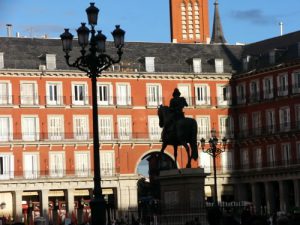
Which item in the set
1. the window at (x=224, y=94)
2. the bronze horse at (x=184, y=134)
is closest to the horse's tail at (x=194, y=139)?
the bronze horse at (x=184, y=134)

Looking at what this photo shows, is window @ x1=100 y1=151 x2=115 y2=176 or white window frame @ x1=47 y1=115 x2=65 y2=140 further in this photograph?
window @ x1=100 y1=151 x2=115 y2=176

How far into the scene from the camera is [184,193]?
4772 cm

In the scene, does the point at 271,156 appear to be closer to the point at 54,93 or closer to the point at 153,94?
the point at 153,94

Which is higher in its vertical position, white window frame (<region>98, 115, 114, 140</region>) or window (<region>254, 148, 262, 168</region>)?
white window frame (<region>98, 115, 114, 140</region>)

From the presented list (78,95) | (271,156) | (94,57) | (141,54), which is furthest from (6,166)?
(94,57)

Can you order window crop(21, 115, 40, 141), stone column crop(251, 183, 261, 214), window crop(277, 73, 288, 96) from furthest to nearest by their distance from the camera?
stone column crop(251, 183, 261, 214), window crop(277, 73, 288, 96), window crop(21, 115, 40, 141)

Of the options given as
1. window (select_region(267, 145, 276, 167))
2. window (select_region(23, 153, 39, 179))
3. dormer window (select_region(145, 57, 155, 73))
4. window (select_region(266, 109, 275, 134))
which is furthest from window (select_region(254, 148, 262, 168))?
window (select_region(23, 153, 39, 179))

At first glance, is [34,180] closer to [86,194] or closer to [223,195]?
[86,194]

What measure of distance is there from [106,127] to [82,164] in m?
4.36

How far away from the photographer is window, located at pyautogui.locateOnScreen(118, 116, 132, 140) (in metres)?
100

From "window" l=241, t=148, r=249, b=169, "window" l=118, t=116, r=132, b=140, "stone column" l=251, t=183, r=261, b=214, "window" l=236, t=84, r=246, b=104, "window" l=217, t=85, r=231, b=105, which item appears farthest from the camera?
"window" l=217, t=85, r=231, b=105

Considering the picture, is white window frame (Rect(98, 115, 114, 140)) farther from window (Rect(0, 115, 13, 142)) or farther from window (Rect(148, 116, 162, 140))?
window (Rect(0, 115, 13, 142))

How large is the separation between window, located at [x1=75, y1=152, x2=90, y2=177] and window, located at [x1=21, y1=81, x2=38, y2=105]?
6764 millimetres

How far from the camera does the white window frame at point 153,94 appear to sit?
334 ft
